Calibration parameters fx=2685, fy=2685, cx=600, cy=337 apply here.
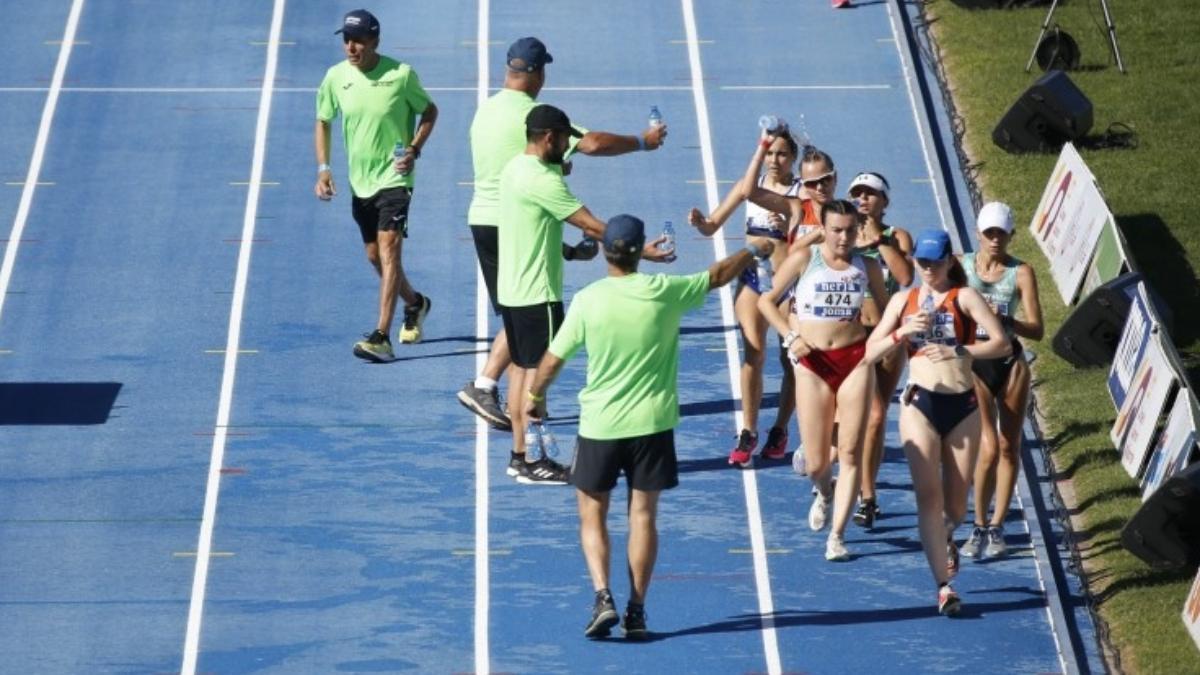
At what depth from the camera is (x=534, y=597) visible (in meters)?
14.1

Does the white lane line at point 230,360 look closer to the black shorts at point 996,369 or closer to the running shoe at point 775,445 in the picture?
the running shoe at point 775,445

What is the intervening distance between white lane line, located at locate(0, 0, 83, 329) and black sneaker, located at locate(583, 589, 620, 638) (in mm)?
6084

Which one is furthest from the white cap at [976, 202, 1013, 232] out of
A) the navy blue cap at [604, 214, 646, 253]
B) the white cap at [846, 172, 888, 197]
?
the navy blue cap at [604, 214, 646, 253]

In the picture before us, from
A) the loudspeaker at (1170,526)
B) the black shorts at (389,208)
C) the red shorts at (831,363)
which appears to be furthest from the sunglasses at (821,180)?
the black shorts at (389,208)

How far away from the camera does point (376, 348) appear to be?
1694 cm

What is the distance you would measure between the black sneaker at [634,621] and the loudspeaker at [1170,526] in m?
2.73

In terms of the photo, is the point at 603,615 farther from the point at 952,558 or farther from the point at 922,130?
the point at 922,130

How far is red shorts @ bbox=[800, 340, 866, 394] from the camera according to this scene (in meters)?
13.9

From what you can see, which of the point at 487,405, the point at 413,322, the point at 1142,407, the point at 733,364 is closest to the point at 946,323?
the point at 1142,407

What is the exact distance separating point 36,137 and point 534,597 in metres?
8.23

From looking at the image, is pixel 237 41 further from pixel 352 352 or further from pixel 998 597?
pixel 998 597

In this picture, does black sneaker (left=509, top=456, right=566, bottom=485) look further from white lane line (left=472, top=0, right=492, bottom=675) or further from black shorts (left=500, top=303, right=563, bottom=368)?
black shorts (left=500, top=303, right=563, bottom=368)

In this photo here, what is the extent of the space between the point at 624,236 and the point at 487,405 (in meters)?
3.36

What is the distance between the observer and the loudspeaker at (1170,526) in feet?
45.8
